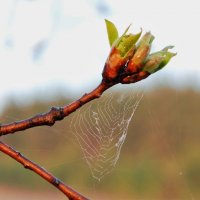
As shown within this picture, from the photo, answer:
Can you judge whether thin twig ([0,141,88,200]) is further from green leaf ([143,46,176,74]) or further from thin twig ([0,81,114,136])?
green leaf ([143,46,176,74])

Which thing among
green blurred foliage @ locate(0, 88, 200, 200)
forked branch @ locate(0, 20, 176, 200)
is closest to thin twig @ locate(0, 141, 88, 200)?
forked branch @ locate(0, 20, 176, 200)

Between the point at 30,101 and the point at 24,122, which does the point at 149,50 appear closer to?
the point at 24,122

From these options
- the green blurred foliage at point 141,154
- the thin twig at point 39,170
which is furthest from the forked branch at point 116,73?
Answer: the green blurred foliage at point 141,154

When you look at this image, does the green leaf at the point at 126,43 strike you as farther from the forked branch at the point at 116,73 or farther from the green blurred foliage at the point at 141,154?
the green blurred foliage at the point at 141,154

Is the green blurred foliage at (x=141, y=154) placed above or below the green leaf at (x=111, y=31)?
below

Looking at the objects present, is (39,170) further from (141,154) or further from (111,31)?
(141,154)

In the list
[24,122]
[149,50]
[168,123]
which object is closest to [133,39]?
[149,50]
